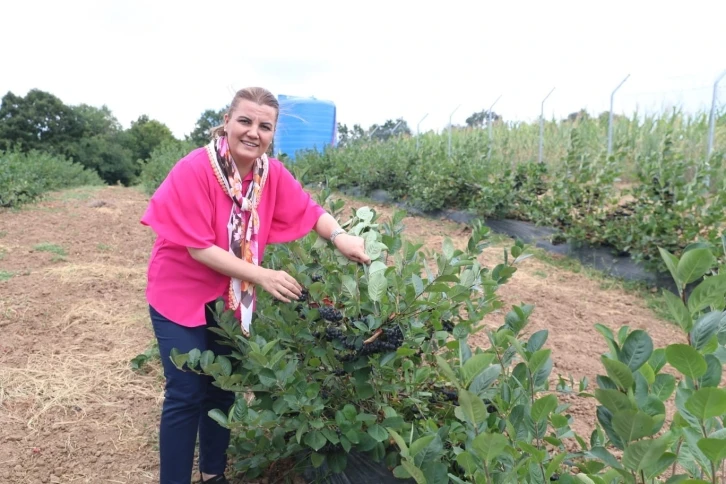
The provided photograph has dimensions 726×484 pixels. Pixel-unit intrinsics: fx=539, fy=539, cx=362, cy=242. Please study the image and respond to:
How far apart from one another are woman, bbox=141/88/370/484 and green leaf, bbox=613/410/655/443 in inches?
37.9

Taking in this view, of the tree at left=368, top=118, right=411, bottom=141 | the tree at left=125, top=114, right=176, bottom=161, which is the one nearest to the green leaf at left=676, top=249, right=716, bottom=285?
the tree at left=368, top=118, right=411, bottom=141

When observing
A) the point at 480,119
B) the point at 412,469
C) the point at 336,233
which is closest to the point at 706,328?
the point at 412,469

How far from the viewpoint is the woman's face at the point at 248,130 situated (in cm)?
172

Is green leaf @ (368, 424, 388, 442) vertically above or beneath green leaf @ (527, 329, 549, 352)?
beneath

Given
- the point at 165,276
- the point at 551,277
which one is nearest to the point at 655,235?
the point at 551,277

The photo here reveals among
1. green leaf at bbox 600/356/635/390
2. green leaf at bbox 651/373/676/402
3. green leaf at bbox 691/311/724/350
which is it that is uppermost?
green leaf at bbox 691/311/724/350

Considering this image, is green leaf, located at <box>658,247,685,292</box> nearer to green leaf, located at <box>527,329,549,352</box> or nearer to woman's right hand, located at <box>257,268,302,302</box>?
green leaf, located at <box>527,329,549,352</box>

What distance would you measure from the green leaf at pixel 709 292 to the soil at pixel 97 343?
167 cm

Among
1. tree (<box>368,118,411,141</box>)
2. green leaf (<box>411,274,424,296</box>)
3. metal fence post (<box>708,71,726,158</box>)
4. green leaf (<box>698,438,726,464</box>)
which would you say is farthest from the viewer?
tree (<box>368,118,411,141</box>)

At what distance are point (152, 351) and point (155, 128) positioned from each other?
45990 mm

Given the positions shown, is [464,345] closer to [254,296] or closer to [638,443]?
[638,443]

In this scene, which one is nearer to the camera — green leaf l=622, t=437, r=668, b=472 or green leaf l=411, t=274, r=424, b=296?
green leaf l=622, t=437, r=668, b=472

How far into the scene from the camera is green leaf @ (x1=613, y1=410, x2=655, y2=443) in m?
0.71

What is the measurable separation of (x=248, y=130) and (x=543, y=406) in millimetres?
1215
